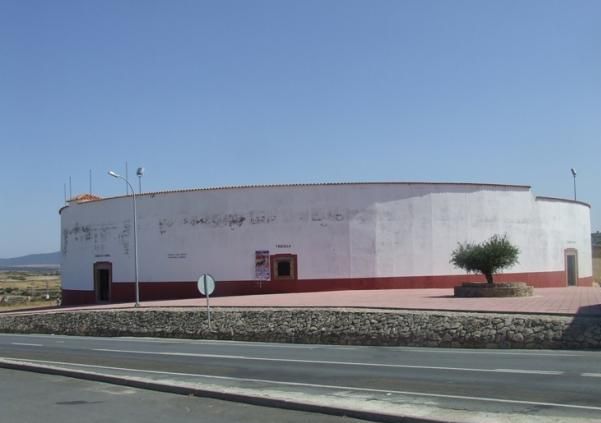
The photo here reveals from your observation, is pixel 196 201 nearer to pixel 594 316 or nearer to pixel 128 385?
pixel 594 316

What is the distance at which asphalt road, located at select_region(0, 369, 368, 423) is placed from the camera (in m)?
8.98

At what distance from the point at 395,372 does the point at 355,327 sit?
31.2ft

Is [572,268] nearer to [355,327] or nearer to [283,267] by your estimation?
[283,267]

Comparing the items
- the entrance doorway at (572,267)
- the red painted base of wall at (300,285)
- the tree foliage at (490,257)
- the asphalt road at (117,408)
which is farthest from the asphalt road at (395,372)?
the entrance doorway at (572,267)

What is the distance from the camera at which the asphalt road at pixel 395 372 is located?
376 inches

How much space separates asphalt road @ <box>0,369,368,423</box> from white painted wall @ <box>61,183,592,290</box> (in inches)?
1043

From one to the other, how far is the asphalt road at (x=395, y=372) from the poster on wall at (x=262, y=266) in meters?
17.1

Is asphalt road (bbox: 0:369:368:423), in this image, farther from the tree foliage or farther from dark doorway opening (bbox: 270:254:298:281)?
dark doorway opening (bbox: 270:254:298:281)

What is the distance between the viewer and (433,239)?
3888 cm

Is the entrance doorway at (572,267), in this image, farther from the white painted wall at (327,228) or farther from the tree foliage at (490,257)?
the tree foliage at (490,257)

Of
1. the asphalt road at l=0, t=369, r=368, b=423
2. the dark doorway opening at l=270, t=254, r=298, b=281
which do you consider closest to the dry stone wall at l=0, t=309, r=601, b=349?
the dark doorway opening at l=270, t=254, r=298, b=281

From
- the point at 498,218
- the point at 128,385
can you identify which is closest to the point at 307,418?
the point at 128,385

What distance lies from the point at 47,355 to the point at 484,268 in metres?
19.6

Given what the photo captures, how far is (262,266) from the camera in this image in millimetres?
38594
